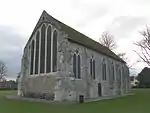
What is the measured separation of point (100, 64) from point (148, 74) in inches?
1635

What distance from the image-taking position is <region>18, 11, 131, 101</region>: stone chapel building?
25.2 m

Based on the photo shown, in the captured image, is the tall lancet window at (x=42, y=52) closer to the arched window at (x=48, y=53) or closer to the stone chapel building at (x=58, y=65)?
the stone chapel building at (x=58, y=65)

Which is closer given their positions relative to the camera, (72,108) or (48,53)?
(72,108)

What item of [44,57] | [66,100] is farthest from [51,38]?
[66,100]

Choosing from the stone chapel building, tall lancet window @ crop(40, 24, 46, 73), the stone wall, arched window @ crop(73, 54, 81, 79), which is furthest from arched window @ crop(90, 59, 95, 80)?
tall lancet window @ crop(40, 24, 46, 73)

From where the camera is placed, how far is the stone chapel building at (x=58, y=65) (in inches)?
991

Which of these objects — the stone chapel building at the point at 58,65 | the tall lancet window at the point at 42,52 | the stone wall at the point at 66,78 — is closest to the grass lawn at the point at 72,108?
the stone wall at the point at 66,78

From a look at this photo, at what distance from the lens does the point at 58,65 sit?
25562mm

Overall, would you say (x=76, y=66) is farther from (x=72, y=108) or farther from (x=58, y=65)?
(x=72, y=108)

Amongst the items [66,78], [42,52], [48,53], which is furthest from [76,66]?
[42,52]

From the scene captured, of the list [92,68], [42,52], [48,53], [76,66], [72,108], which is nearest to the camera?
[72,108]

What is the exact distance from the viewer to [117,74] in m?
42.1

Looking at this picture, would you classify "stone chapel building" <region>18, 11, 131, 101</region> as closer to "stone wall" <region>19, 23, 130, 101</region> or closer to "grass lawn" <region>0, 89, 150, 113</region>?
"stone wall" <region>19, 23, 130, 101</region>

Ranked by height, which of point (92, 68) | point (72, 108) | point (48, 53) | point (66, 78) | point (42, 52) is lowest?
point (72, 108)
